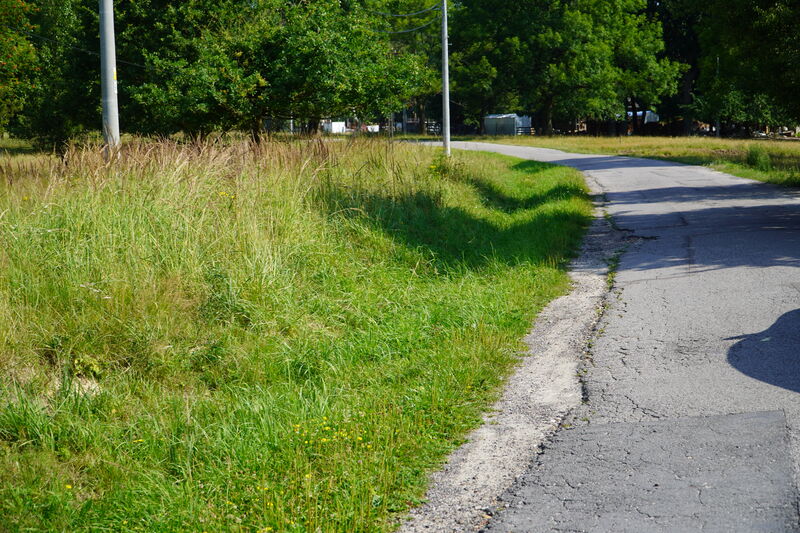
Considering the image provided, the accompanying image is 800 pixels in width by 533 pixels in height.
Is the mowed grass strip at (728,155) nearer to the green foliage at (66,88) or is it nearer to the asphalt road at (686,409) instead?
the asphalt road at (686,409)

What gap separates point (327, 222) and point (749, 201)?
10.5 m

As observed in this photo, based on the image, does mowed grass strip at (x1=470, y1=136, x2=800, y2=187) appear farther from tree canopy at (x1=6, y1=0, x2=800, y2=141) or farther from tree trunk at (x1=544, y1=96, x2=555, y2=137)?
tree trunk at (x1=544, y1=96, x2=555, y2=137)

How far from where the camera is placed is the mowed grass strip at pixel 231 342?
4.31m

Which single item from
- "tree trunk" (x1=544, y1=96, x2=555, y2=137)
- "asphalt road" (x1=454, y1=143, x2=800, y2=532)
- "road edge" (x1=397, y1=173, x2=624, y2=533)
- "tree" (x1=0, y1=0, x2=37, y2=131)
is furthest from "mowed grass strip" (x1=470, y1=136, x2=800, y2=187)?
"tree" (x1=0, y1=0, x2=37, y2=131)

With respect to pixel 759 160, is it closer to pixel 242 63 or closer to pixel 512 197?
pixel 512 197

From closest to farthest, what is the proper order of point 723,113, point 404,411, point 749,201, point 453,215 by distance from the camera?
point 404,411
point 453,215
point 749,201
point 723,113

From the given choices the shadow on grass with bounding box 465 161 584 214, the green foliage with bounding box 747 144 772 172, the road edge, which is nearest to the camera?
the road edge

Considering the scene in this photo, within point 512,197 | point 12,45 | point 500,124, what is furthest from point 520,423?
point 500,124

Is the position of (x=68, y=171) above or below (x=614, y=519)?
above

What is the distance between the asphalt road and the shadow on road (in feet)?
0.04

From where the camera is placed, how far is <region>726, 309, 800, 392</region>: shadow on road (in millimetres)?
5758

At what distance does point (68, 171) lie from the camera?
8.58m

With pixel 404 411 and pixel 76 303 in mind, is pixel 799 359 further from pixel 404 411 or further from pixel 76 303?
pixel 76 303

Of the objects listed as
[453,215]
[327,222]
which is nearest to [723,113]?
[453,215]
